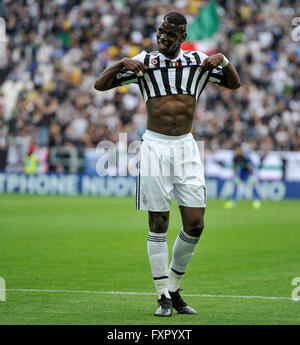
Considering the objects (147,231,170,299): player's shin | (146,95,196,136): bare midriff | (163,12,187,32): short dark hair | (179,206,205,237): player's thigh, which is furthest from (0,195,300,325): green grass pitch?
(163,12,187,32): short dark hair

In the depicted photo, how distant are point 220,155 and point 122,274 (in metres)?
19.5

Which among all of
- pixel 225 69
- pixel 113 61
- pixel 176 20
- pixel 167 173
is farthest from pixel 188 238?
pixel 113 61

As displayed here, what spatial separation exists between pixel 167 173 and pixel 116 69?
1.10 m

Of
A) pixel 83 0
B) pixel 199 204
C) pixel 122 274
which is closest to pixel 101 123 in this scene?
pixel 83 0

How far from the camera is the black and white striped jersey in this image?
7.63 metres

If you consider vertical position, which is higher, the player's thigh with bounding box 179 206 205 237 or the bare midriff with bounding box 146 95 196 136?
the bare midriff with bounding box 146 95 196 136

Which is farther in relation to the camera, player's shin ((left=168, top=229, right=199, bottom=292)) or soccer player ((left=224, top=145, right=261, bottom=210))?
soccer player ((left=224, top=145, right=261, bottom=210))

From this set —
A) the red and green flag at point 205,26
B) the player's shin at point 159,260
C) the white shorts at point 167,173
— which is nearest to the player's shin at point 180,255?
the player's shin at point 159,260

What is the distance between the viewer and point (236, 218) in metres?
20.8

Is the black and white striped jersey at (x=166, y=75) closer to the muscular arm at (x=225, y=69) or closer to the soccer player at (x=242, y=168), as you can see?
the muscular arm at (x=225, y=69)

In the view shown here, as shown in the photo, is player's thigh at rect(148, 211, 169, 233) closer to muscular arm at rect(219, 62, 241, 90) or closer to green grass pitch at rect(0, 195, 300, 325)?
green grass pitch at rect(0, 195, 300, 325)

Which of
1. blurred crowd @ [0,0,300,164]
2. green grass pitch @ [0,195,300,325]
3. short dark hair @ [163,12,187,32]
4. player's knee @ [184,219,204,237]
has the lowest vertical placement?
A: green grass pitch @ [0,195,300,325]

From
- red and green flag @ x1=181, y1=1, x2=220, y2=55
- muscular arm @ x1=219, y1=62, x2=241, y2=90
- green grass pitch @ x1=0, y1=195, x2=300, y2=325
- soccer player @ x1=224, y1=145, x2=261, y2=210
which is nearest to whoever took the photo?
green grass pitch @ x1=0, y1=195, x2=300, y2=325

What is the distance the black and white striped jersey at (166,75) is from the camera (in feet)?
25.0
